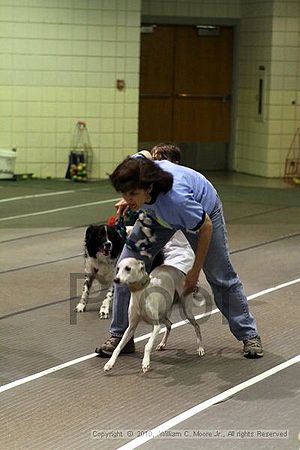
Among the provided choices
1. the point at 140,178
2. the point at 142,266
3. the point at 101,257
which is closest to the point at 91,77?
the point at 101,257

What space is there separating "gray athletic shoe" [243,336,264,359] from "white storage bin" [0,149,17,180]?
28.0ft

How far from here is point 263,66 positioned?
14.8 m

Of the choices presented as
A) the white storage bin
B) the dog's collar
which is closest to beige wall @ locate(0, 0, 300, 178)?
the white storage bin

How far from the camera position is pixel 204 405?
480 centimetres

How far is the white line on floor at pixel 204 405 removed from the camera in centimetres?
432

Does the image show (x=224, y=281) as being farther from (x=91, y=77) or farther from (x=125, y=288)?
(x=91, y=77)

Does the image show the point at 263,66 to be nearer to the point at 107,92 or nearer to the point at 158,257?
the point at 107,92

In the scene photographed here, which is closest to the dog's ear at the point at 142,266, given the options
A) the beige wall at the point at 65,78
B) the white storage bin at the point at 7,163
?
the white storage bin at the point at 7,163

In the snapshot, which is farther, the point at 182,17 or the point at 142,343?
the point at 182,17

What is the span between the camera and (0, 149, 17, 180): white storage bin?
13609 millimetres

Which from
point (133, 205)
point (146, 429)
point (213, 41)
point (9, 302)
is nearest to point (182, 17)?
point (213, 41)

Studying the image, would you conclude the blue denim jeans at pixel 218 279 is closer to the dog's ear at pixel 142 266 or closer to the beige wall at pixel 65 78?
the dog's ear at pixel 142 266

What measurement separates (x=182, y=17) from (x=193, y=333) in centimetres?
980

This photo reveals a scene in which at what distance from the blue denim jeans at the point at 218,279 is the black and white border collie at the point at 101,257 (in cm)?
101
